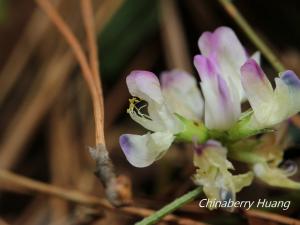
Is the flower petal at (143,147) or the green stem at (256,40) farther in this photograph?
the green stem at (256,40)

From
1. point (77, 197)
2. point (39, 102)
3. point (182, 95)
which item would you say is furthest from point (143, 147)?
point (39, 102)

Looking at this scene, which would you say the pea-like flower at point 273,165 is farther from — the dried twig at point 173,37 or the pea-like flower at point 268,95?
the dried twig at point 173,37

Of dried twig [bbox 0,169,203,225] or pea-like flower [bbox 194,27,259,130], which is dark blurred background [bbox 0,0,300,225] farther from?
pea-like flower [bbox 194,27,259,130]

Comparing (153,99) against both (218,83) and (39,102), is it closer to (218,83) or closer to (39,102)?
(218,83)

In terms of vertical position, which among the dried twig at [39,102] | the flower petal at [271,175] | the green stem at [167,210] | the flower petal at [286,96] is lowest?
the flower petal at [271,175]

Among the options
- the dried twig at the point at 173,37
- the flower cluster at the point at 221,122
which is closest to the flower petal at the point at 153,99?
the flower cluster at the point at 221,122
